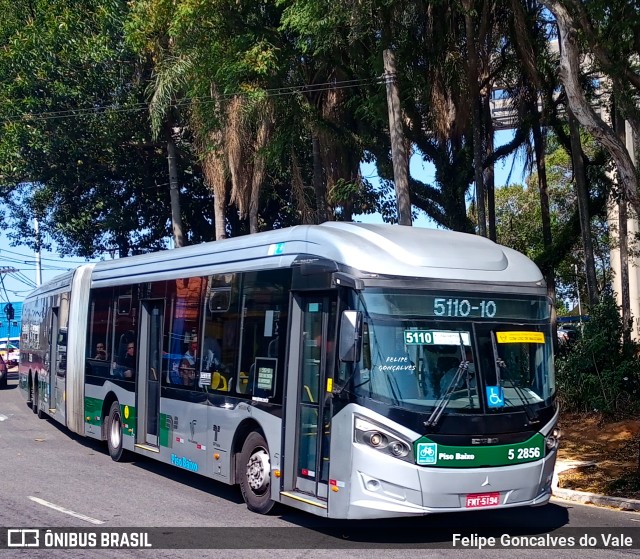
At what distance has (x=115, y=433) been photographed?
14.1m

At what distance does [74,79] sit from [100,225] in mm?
7011

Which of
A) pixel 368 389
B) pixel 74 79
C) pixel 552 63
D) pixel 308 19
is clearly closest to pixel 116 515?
pixel 368 389

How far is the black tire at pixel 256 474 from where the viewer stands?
31.3ft

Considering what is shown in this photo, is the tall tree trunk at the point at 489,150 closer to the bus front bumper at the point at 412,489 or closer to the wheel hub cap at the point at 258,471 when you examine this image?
the wheel hub cap at the point at 258,471

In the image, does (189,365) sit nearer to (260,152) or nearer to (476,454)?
(476,454)

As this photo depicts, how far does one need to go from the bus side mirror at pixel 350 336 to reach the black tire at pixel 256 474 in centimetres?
212

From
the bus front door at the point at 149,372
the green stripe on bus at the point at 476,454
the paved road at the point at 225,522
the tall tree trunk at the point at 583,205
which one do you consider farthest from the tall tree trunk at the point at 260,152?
the green stripe on bus at the point at 476,454

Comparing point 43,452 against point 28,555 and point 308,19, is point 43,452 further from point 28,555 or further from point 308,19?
point 308,19

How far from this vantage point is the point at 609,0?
1248 centimetres

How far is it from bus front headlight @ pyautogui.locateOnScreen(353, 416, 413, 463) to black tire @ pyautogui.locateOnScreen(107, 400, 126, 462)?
6.94 meters

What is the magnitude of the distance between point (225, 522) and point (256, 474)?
26.5 inches

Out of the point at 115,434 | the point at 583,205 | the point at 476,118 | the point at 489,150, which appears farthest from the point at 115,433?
the point at 583,205

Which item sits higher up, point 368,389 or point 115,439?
point 368,389

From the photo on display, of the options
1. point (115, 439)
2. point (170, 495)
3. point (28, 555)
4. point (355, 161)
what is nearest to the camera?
point (28, 555)
